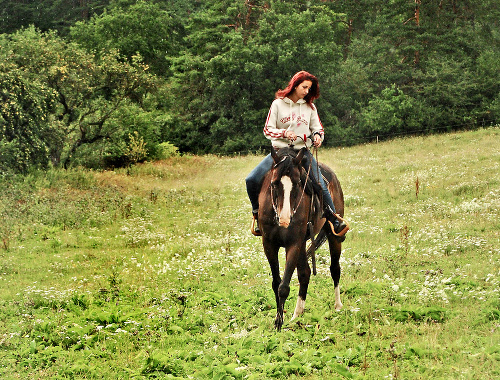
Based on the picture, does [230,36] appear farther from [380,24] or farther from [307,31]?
[380,24]

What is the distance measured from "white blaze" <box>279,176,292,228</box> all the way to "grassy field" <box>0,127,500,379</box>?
5.89 feet

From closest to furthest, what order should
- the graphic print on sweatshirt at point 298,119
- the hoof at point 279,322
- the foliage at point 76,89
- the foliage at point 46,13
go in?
1. the hoof at point 279,322
2. the graphic print on sweatshirt at point 298,119
3. the foliage at point 76,89
4. the foliage at point 46,13

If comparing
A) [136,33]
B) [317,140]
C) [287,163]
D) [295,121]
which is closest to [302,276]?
[287,163]

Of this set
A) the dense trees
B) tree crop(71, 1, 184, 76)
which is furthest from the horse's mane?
tree crop(71, 1, 184, 76)

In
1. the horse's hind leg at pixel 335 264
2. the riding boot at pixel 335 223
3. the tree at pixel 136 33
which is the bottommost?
the horse's hind leg at pixel 335 264

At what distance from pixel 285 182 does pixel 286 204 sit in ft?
1.16

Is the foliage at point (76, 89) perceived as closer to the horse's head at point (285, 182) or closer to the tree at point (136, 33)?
the horse's head at point (285, 182)

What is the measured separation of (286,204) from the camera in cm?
733

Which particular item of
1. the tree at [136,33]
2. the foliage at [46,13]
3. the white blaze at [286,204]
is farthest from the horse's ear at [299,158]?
the foliage at [46,13]

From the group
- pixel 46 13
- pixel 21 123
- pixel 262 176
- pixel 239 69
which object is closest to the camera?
pixel 262 176

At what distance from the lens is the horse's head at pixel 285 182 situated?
739 cm

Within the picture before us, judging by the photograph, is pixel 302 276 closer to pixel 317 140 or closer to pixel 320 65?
pixel 317 140

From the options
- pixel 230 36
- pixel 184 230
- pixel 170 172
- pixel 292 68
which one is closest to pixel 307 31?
pixel 292 68

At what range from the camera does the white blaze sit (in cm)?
724
